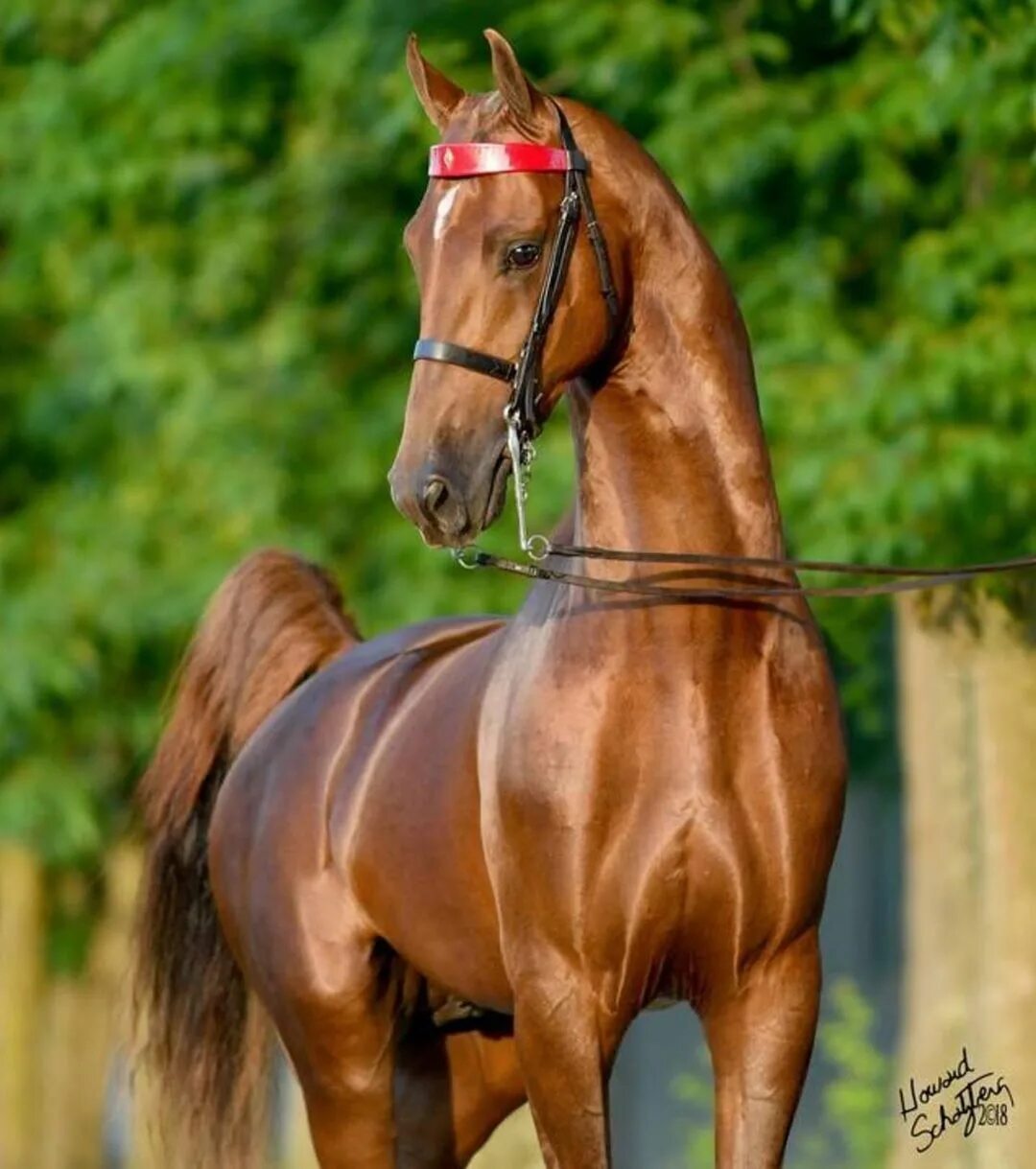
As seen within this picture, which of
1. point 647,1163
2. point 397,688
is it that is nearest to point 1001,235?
point 397,688

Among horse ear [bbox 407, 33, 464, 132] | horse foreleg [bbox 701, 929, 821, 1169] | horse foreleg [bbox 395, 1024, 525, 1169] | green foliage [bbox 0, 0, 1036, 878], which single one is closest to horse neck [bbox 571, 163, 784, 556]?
horse ear [bbox 407, 33, 464, 132]

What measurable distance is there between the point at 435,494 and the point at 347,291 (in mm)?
6651

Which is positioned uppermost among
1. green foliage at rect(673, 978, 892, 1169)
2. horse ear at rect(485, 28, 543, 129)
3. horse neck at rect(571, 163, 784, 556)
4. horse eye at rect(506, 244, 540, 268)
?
horse ear at rect(485, 28, 543, 129)

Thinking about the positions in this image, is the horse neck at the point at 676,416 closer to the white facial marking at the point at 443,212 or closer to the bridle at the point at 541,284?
the bridle at the point at 541,284

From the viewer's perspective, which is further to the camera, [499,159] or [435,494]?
[499,159]

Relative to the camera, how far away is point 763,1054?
191 inches

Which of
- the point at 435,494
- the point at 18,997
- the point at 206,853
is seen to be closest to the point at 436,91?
the point at 435,494

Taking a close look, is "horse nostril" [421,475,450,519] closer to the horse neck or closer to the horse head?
the horse head

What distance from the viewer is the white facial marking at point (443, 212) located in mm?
4719

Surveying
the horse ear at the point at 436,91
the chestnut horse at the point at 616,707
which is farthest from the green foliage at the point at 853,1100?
the horse ear at the point at 436,91

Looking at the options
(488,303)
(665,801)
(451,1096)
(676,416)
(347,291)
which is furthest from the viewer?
(347,291)

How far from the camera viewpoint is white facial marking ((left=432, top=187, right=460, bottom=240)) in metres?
4.72

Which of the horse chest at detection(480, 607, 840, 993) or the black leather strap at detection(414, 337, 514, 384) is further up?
the black leather strap at detection(414, 337, 514, 384)

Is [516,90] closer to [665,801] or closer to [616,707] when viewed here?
[616,707]
